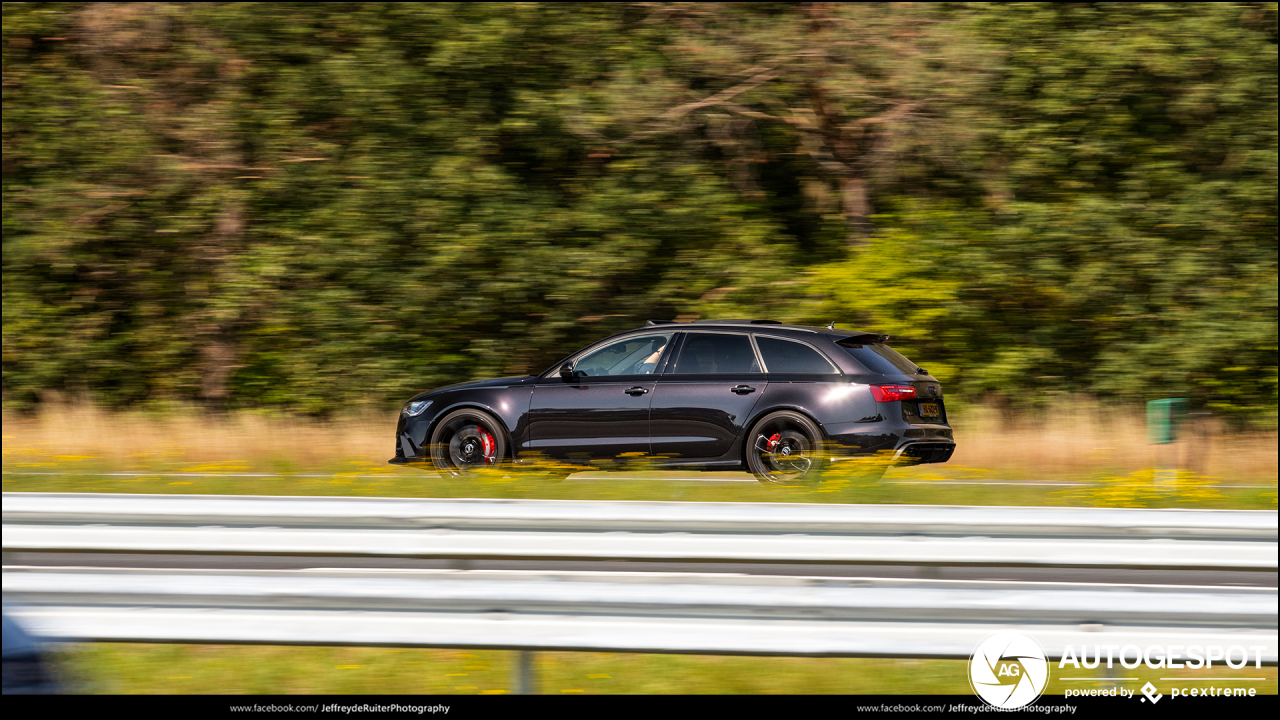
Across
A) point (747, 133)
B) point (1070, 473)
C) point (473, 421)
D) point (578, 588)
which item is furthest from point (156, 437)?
point (578, 588)

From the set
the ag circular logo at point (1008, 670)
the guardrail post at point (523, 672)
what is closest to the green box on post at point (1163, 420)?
the ag circular logo at point (1008, 670)

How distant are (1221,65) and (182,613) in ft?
50.5

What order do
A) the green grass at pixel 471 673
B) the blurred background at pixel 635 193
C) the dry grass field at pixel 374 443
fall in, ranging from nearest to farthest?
the green grass at pixel 471 673, the dry grass field at pixel 374 443, the blurred background at pixel 635 193

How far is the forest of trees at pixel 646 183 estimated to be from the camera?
15.9m

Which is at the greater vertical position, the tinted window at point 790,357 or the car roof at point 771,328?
the car roof at point 771,328

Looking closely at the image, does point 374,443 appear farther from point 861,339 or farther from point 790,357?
point 861,339

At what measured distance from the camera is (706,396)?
10.0 meters

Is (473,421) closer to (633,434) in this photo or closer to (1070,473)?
(633,434)

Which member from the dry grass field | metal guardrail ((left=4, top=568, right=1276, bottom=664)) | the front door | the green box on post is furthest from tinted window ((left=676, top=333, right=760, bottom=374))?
metal guardrail ((left=4, top=568, right=1276, bottom=664))

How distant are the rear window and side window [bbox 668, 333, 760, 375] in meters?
0.83

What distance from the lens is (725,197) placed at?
16.5 m

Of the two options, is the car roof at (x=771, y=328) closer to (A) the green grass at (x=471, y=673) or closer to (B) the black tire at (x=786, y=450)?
(B) the black tire at (x=786, y=450)

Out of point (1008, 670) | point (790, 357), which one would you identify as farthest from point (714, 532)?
point (790, 357)

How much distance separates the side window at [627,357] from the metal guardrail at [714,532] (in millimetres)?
5456
